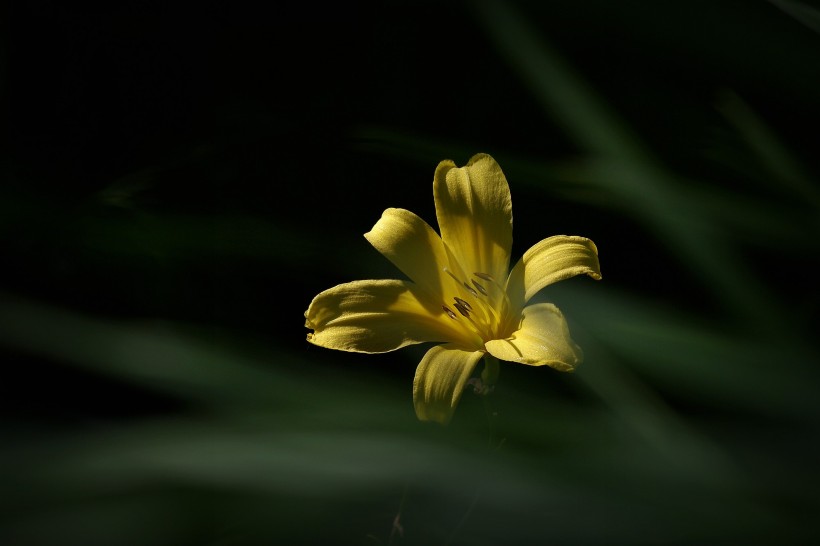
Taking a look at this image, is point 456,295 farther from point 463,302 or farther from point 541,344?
point 541,344

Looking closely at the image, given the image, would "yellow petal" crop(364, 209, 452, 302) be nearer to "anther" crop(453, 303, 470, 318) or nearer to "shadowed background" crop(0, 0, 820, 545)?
"anther" crop(453, 303, 470, 318)

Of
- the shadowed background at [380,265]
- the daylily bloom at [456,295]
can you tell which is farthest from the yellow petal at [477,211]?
the shadowed background at [380,265]

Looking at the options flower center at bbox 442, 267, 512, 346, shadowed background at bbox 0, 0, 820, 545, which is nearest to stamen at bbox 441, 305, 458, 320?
flower center at bbox 442, 267, 512, 346

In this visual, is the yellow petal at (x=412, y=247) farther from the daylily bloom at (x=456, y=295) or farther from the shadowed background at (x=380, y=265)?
the shadowed background at (x=380, y=265)

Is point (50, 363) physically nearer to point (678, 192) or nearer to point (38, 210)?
point (38, 210)

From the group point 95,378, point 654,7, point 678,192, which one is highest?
point 654,7

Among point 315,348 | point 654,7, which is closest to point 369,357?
point 315,348

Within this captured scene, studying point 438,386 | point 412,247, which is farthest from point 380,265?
point 438,386
